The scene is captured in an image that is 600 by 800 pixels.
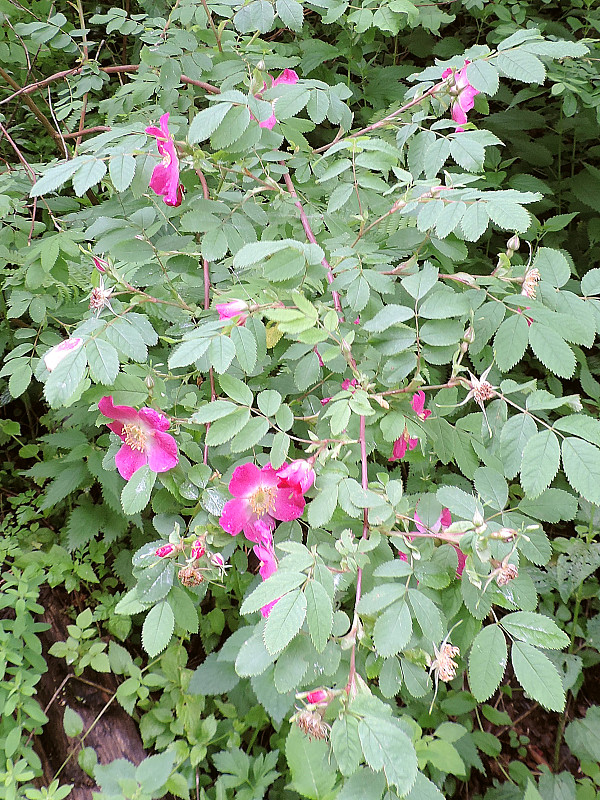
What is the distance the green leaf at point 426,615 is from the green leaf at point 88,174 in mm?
723

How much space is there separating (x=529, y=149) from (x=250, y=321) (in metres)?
2.16

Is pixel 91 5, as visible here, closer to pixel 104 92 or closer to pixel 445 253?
pixel 104 92

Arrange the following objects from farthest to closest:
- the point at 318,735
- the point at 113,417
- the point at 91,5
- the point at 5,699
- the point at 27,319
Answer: the point at 91,5, the point at 27,319, the point at 5,699, the point at 113,417, the point at 318,735

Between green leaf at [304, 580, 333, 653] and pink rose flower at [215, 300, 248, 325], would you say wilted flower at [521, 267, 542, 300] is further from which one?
green leaf at [304, 580, 333, 653]

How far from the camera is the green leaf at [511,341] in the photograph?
760 mm

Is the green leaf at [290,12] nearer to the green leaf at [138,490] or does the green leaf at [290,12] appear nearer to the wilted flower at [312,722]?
the green leaf at [138,490]

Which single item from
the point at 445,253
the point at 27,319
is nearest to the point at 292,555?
the point at 445,253

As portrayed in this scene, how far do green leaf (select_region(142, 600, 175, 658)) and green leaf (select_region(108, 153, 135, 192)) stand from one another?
0.62m

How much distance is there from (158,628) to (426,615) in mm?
367

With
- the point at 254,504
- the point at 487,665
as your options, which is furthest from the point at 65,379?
the point at 487,665

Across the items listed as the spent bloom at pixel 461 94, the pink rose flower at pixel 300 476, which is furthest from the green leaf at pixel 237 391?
the spent bloom at pixel 461 94

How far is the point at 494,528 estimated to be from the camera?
73 cm

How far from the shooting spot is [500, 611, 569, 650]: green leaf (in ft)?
2.10

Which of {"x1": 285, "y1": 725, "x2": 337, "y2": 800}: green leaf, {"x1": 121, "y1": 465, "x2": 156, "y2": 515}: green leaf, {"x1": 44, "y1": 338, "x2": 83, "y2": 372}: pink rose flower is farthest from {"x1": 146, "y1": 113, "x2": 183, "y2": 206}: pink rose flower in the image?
{"x1": 285, "y1": 725, "x2": 337, "y2": 800}: green leaf
